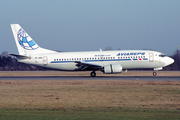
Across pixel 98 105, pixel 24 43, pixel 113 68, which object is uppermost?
pixel 24 43

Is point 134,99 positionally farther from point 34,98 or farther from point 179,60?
point 179,60

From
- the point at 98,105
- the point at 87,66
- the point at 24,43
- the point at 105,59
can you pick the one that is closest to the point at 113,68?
the point at 105,59

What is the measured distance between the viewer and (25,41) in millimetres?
41406

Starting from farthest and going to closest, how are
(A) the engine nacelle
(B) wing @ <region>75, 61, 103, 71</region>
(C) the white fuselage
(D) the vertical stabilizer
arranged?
(D) the vertical stabilizer
(C) the white fuselage
(B) wing @ <region>75, 61, 103, 71</region>
(A) the engine nacelle

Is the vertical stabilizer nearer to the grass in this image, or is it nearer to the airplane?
the airplane

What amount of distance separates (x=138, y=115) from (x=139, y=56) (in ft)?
87.1

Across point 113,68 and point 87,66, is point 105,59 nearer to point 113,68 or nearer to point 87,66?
point 113,68

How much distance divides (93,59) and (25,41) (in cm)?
1092

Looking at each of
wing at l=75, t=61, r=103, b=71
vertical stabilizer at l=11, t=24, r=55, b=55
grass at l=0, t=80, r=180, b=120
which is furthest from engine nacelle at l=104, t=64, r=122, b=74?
grass at l=0, t=80, r=180, b=120

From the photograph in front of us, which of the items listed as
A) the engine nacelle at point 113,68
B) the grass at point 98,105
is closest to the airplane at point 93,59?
the engine nacelle at point 113,68

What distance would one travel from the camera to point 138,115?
12828 millimetres

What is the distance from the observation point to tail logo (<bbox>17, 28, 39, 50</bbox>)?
135 feet

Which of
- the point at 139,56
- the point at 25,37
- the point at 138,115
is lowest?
the point at 138,115

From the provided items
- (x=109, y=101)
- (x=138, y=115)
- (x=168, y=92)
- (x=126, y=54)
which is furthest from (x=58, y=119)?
(x=126, y=54)
